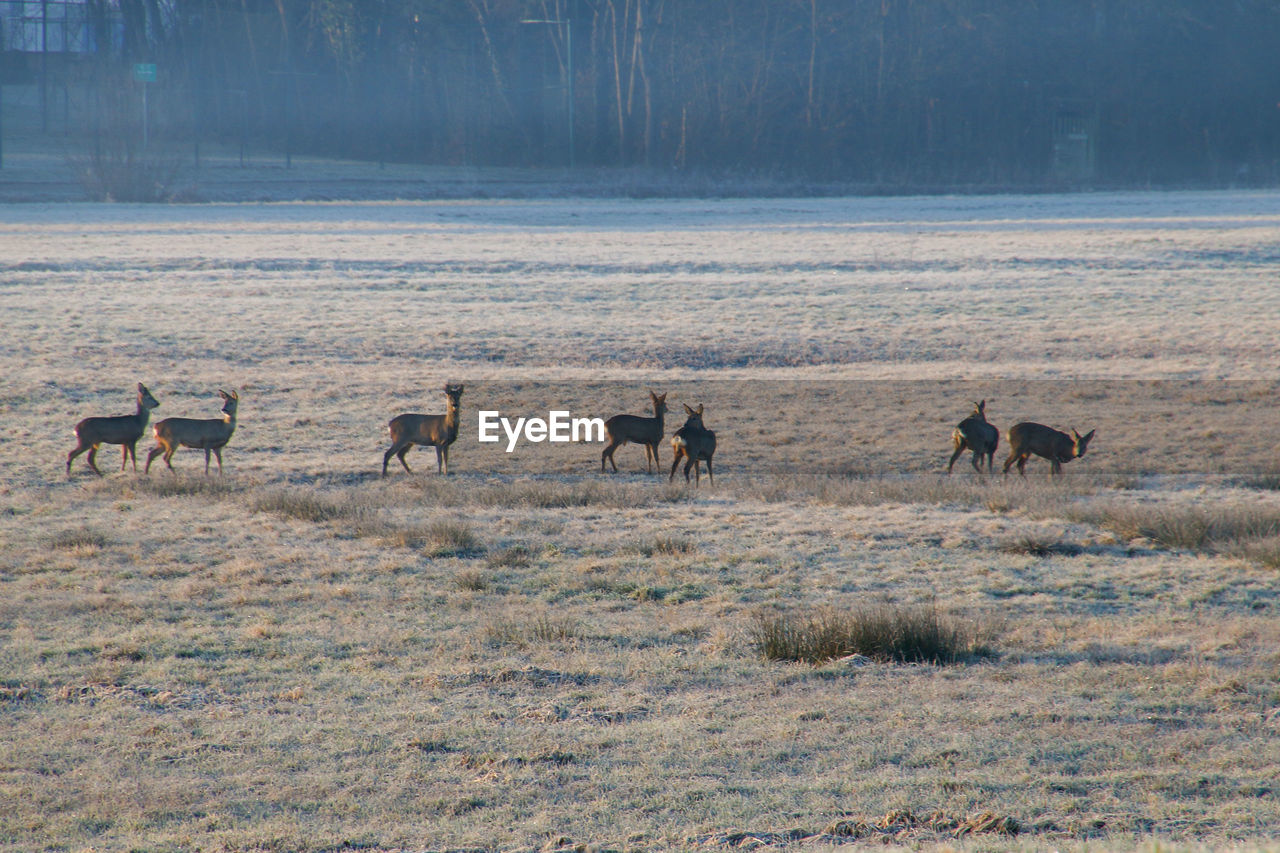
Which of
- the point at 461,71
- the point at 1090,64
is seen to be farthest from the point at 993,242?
the point at 461,71

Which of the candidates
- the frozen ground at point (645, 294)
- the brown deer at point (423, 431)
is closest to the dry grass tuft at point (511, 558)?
the brown deer at point (423, 431)

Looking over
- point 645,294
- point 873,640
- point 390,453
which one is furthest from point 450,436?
point 645,294

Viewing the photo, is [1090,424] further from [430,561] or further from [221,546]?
[221,546]

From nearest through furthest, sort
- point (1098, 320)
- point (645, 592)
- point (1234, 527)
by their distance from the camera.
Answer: point (645, 592), point (1234, 527), point (1098, 320)

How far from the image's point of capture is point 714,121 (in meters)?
81.1

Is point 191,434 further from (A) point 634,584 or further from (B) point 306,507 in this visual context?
(A) point 634,584

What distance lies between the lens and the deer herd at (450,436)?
1579cm

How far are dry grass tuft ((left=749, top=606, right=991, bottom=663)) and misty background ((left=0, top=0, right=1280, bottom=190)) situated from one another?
69.2 m

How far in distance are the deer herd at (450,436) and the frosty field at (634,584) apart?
1.62 feet

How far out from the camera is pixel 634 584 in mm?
11062

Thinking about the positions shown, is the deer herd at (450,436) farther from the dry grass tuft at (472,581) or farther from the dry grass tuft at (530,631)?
the dry grass tuft at (530,631)

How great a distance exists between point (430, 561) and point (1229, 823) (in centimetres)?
784
